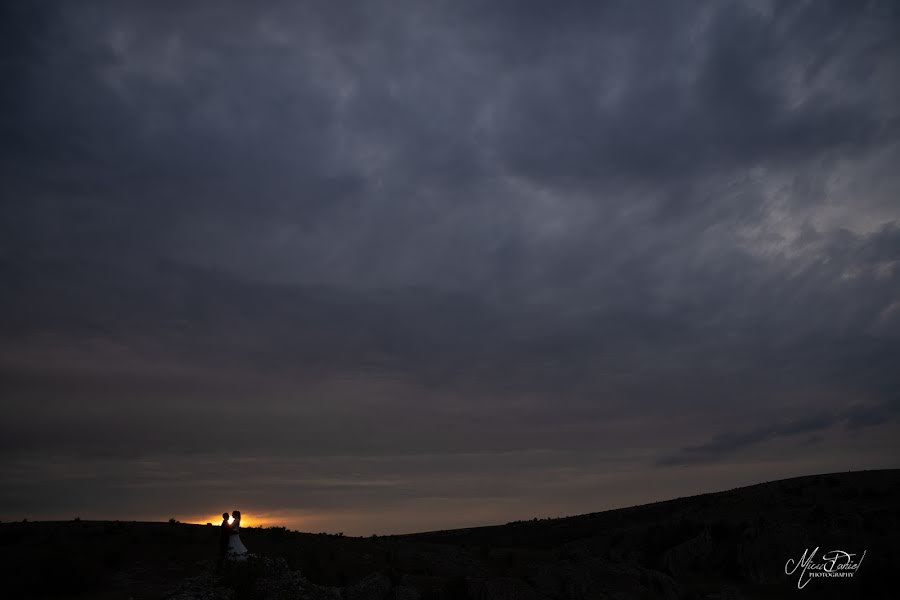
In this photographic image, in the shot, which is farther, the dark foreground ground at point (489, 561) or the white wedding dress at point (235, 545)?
the white wedding dress at point (235, 545)

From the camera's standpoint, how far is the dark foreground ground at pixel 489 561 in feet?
83.4

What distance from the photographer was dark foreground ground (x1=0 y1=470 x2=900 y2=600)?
83.4 ft

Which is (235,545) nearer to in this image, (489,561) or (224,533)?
(224,533)

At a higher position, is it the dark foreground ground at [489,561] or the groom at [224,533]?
the groom at [224,533]

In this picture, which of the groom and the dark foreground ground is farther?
the groom

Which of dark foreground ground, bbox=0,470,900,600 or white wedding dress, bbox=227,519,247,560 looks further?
white wedding dress, bbox=227,519,247,560

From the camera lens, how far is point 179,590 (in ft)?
78.3

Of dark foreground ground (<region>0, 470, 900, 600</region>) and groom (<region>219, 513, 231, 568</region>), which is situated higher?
groom (<region>219, 513, 231, 568</region>)

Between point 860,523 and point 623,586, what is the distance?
22.3 metres

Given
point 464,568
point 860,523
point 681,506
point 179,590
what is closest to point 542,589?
point 464,568

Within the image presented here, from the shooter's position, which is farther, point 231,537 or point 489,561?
point 489,561

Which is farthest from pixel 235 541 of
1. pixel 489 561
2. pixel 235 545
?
pixel 489 561

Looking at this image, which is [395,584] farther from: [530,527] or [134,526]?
[530,527]

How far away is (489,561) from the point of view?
41344 millimetres
